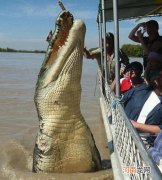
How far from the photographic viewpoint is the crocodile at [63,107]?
15.3 feet

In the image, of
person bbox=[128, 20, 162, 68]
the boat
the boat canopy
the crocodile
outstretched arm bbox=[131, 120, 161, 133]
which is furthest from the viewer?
the boat canopy

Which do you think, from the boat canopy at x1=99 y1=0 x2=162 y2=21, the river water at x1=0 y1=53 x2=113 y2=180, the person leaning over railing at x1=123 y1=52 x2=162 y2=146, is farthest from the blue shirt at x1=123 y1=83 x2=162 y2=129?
the boat canopy at x1=99 y1=0 x2=162 y2=21

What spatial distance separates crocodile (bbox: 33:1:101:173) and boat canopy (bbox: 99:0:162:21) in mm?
3832

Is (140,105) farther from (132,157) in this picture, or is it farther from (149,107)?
(132,157)

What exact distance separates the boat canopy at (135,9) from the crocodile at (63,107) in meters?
3.83

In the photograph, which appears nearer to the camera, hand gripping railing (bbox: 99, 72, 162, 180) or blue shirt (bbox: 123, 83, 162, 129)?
hand gripping railing (bbox: 99, 72, 162, 180)

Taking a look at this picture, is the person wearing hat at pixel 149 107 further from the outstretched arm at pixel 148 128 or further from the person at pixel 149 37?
the person at pixel 149 37

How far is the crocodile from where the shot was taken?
183 inches

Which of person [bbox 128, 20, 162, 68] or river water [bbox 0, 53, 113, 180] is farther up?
person [bbox 128, 20, 162, 68]

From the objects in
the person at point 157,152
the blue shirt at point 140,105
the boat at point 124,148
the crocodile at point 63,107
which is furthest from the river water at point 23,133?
the person at point 157,152

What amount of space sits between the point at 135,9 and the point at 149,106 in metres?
5.24

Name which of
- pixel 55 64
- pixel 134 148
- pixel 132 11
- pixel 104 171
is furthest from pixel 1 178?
pixel 132 11

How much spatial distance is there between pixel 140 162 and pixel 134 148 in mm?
239

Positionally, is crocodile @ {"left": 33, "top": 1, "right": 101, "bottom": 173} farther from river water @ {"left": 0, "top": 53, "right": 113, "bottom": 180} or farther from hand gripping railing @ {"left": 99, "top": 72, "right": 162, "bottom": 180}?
hand gripping railing @ {"left": 99, "top": 72, "right": 162, "bottom": 180}
